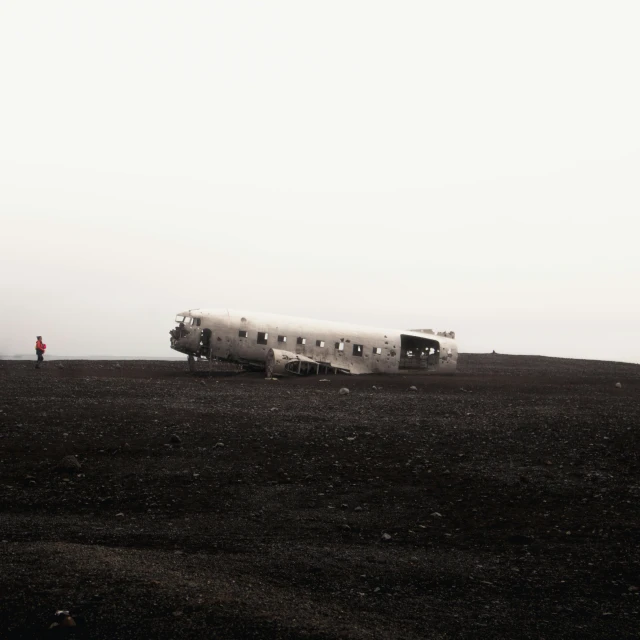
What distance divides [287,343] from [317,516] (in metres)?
23.4

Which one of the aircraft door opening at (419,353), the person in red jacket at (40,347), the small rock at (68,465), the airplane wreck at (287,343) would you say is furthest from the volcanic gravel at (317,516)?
the aircraft door opening at (419,353)

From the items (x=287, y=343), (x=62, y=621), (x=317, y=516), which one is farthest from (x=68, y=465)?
(x=287, y=343)

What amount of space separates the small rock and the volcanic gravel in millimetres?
61

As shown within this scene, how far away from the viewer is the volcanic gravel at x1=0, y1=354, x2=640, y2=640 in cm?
790

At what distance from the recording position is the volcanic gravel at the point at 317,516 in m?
7.90

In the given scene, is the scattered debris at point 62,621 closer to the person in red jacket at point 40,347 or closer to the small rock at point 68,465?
the small rock at point 68,465

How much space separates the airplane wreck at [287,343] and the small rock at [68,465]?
62.9 feet

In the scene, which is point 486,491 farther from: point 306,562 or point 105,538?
point 105,538

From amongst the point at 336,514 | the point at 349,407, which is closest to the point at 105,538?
the point at 336,514

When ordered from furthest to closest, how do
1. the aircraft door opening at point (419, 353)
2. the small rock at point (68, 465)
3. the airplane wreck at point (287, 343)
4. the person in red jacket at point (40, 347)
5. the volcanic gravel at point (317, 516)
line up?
1. the aircraft door opening at point (419, 353)
2. the person in red jacket at point (40, 347)
3. the airplane wreck at point (287, 343)
4. the small rock at point (68, 465)
5. the volcanic gravel at point (317, 516)

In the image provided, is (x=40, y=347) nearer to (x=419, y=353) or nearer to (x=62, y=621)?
(x=419, y=353)

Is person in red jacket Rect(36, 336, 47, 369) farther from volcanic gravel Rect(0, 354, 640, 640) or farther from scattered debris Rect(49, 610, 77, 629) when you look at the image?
scattered debris Rect(49, 610, 77, 629)

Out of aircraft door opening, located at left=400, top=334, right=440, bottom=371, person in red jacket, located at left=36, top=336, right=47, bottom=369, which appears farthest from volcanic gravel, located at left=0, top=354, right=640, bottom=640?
aircraft door opening, located at left=400, top=334, right=440, bottom=371

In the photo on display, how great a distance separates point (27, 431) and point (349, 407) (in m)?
10.6
